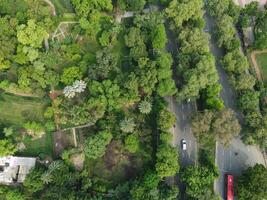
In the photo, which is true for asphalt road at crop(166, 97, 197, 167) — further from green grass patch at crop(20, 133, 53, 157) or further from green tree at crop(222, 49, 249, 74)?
green grass patch at crop(20, 133, 53, 157)

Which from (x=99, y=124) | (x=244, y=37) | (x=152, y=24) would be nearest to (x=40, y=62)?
(x=99, y=124)

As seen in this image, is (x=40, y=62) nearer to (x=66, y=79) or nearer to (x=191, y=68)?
(x=66, y=79)

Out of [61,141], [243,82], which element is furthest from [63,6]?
[243,82]

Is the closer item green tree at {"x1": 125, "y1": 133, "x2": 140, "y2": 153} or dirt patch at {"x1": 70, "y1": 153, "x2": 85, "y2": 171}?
green tree at {"x1": 125, "y1": 133, "x2": 140, "y2": 153}

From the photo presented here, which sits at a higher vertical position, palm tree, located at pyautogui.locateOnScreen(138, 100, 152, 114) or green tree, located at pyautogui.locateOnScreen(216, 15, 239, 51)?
green tree, located at pyautogui.locateOnScreen(216, 15, 239, 51)

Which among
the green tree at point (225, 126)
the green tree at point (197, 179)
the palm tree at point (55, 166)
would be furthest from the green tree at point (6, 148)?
the green tree at point (225, 126)

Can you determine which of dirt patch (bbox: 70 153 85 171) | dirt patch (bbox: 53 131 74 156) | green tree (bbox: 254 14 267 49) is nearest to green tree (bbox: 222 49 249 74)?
green tree (bbox: 254 14 267 49)
